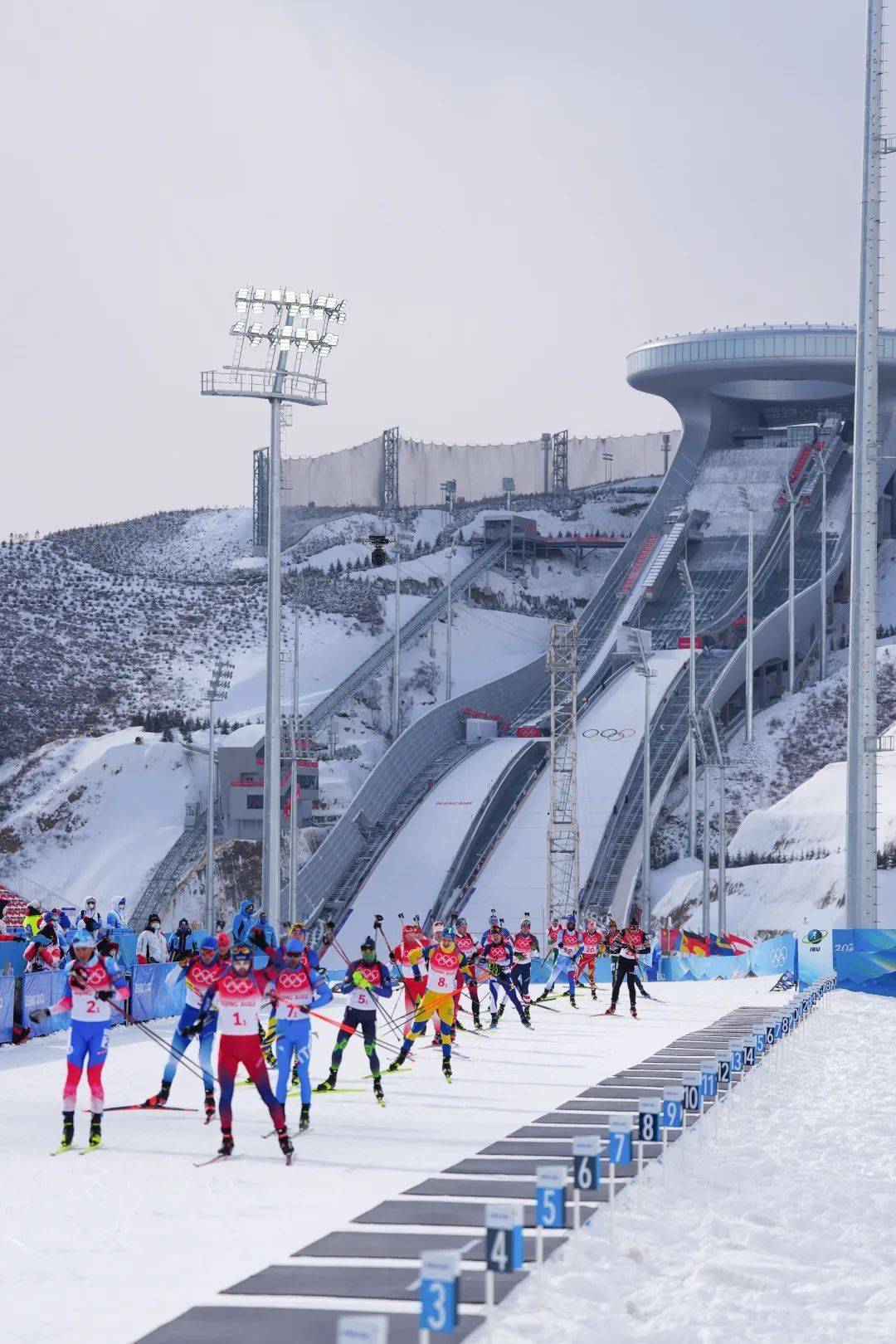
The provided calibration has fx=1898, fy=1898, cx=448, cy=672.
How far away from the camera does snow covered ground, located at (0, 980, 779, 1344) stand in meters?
11.3

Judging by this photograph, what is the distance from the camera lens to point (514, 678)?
101 meters

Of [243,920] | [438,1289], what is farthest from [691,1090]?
[243,920]

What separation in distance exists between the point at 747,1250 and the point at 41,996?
726 inches

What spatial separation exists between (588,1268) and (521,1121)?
314 inches

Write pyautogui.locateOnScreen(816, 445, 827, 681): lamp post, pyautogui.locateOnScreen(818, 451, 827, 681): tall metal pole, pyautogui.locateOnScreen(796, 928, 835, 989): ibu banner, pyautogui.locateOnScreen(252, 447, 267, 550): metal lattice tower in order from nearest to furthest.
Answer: pyautogui.locateOnScreen(796, 928, 835, 989): ibu banner, pyautogui.locateOnScreen(818, 451, 827, 681): tall metal pole, pyautogui.locateOnScreen(816, 445, 827, 681): lamp post, pyautogui.locateOnScreen(252, 447, 267, 550): metal lattice tower

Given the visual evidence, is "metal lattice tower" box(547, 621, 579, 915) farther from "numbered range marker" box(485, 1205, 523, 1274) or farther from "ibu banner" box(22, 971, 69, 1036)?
"numbered range marker" box(485, 1205, 523, 1274)

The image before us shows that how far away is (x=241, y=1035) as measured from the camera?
16016 millimetres

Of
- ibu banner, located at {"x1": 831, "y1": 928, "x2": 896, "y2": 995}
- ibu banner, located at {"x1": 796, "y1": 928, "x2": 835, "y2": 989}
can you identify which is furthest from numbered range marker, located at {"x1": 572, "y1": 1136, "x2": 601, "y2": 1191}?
ibu banner, located at {"x1": 796, "y1": 928, "x2": 835, "y2": 989}

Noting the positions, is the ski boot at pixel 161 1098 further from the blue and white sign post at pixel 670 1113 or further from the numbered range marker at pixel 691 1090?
the blue and white sign post at pixel 670 1113

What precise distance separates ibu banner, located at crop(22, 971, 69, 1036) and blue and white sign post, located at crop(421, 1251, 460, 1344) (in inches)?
818

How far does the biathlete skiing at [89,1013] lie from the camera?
16891 mm

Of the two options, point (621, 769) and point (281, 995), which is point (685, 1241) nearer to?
point (281, 995)

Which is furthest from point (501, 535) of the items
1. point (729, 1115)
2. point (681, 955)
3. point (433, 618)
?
point (729, 1115)

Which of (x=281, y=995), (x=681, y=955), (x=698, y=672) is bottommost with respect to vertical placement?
(x=681, y=955)
